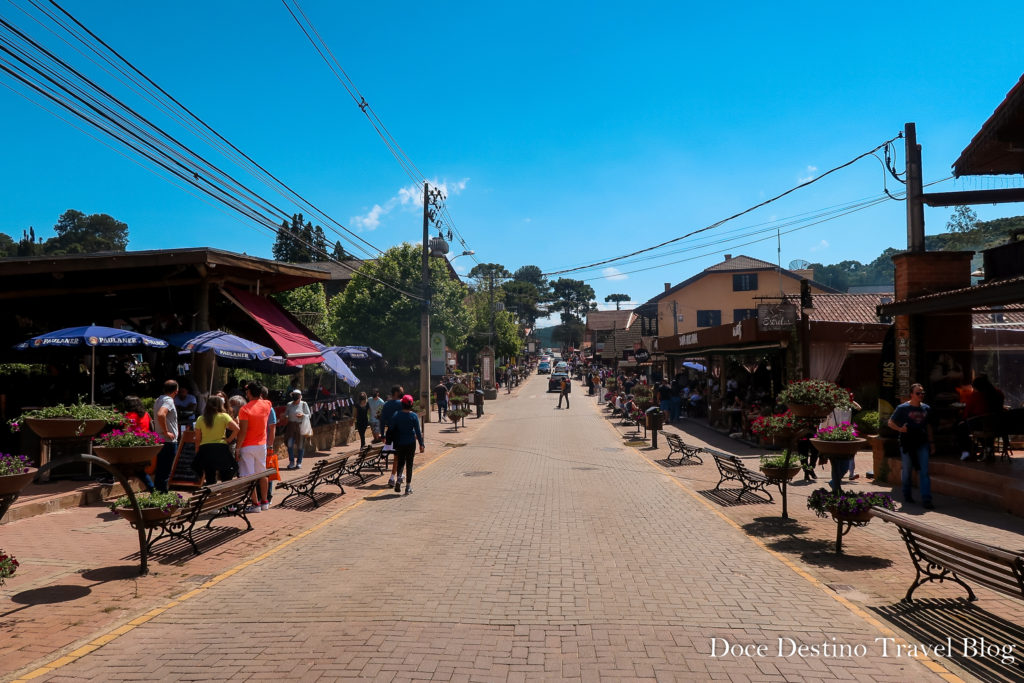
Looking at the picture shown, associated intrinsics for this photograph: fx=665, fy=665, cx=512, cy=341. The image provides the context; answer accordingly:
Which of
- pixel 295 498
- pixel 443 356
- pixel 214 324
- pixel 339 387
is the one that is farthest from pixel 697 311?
pixel 295 498

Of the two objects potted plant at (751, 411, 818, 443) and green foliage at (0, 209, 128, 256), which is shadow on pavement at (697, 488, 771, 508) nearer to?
potted plant at (751, 411, 818, 443)

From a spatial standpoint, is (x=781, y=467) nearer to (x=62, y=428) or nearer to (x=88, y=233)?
(x=62, y=428)

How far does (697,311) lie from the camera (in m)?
51.7

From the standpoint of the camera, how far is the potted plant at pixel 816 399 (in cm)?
898

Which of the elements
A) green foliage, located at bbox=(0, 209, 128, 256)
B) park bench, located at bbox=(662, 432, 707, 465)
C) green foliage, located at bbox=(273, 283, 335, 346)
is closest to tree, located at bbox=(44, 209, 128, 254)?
green foliage, located at bbox=(0, 209, 128, 256)

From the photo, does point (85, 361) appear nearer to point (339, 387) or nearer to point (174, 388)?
point (174, 388)

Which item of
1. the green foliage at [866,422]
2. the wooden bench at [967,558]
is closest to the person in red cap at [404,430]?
the wooden bench at [967,558]

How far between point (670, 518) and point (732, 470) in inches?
103

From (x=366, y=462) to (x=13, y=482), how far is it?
976 centimetres

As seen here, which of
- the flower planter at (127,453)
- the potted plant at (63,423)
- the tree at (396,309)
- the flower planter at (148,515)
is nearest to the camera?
the flower planter at (148,515)

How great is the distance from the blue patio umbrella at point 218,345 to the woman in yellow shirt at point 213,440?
13.6ft

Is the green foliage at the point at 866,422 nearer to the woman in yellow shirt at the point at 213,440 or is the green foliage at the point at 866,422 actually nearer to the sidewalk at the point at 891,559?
the sidewalk at the point at 891,559

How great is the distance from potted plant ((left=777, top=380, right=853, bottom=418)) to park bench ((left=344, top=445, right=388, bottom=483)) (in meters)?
8.05

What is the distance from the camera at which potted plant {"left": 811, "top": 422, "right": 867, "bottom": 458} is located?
862cm
